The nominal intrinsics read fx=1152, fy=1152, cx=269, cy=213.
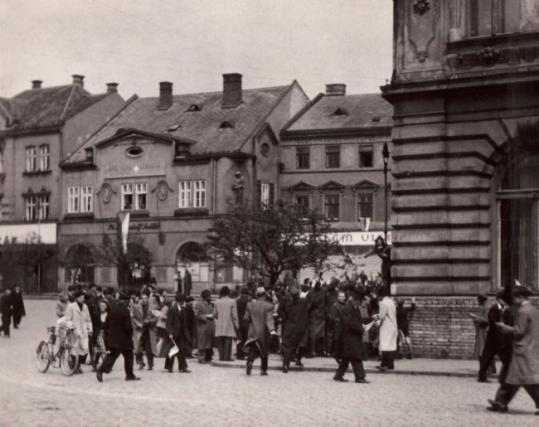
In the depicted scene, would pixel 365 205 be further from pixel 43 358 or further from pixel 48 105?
pixel 43 358

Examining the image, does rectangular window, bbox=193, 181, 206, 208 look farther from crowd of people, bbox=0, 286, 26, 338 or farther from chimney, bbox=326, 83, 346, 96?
crowd of people, bbox=0, 286, 26, 338

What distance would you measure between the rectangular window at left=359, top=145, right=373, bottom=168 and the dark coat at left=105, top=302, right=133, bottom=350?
4996 centimetres

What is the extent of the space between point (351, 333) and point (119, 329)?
4442 mm

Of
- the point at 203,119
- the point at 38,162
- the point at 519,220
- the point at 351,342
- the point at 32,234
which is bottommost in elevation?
the point at 351,342

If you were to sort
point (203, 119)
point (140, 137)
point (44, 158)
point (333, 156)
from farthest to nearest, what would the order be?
point (44, 158) → point (203, 119) → point (140, 137) → point (333, 156)

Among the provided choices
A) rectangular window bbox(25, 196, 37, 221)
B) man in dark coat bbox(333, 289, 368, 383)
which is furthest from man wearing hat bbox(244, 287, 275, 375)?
rectangular window bbox(25, 196, 37, 221)

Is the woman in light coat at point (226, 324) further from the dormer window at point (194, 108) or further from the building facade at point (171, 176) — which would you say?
the dormer window at point (194, 108)

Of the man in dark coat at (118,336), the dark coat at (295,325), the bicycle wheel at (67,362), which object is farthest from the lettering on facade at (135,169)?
the man in dark coat at (118,336)

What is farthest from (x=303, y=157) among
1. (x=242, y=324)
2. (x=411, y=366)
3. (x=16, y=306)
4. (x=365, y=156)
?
(x=411, y=366)

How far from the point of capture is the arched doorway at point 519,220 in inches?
1060

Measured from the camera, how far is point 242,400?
18375mm

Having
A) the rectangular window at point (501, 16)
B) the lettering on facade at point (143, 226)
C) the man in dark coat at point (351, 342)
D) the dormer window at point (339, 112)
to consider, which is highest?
the dormer window at point (339, 112)

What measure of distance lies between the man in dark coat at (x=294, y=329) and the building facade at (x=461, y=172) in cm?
293

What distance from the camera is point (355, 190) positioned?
71312 mm
